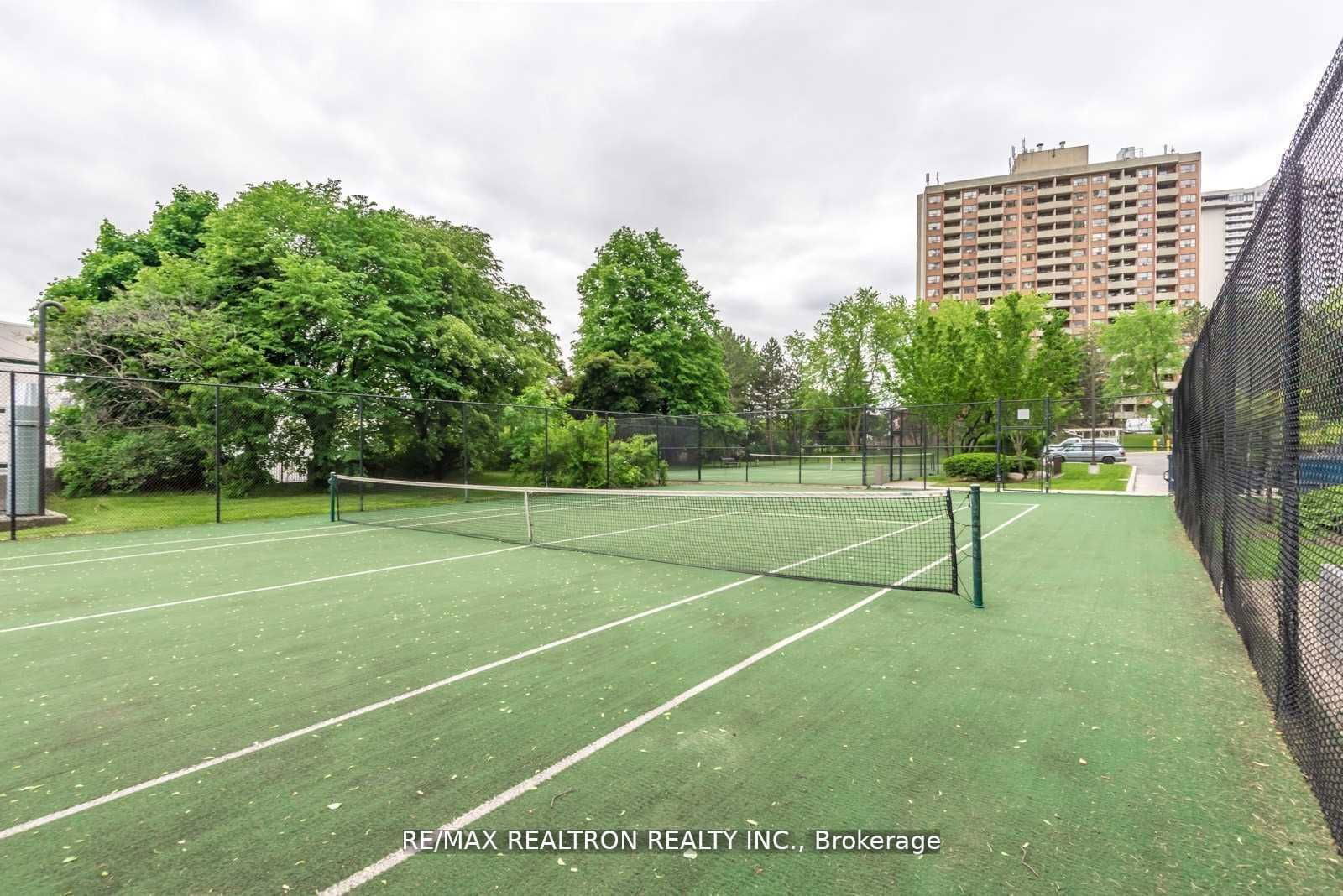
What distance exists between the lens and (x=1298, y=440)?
2777 millimetres

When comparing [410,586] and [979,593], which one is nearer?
[979,593]

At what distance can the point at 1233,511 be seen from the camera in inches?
188

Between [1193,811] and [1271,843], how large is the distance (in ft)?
0.77

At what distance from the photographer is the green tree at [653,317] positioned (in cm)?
3291

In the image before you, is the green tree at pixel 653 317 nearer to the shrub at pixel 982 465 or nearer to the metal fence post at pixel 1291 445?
the shrub at pixel 982 465

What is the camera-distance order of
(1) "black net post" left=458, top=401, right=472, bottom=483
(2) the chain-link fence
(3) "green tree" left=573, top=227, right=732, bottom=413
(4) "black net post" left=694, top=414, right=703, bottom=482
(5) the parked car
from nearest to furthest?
(2) the chain-link fence < (1) "black net post" left=458, top=401, right=472, bottom=483 < (4) "black net post" left=694, top=414, right=703, bottom=482 < (5) the parked car < (3) "green tree" left=573, top=227, right=732, bottom=413

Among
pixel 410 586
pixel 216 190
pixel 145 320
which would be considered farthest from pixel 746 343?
→ pixel 410 586

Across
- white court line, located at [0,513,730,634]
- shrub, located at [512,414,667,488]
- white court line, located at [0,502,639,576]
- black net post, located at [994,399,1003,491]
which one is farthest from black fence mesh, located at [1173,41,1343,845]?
shrub, located at [512,414,667,488]

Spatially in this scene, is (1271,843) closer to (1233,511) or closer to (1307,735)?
(1307,735)

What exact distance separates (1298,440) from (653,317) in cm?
3189

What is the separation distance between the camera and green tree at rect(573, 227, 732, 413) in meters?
32.9

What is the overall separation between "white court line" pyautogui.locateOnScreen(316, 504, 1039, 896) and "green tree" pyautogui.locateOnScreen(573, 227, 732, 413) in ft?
91.8

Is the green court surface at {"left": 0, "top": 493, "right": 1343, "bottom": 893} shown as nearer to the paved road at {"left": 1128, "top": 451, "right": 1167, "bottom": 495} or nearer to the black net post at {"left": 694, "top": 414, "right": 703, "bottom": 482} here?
the paved road at {"left": 1128, "top": 451, "right": 1167, "bottom": 495}

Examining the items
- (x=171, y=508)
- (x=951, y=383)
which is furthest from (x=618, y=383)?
(x=171, y=508)
